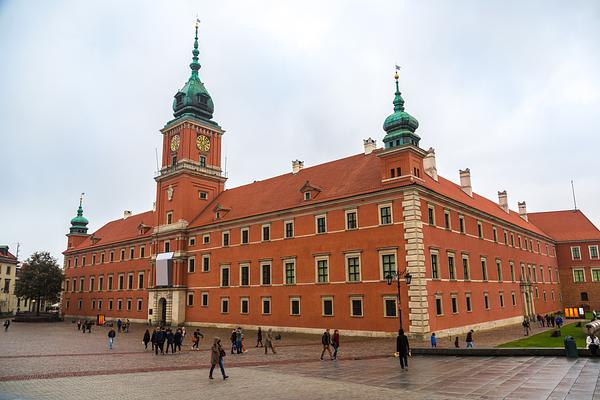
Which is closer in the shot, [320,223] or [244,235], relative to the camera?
[320,223]

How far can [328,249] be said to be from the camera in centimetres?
3469

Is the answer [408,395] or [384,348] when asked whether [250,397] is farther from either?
[384,348]

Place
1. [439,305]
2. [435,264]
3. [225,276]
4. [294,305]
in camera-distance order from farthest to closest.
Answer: [225,276] < [294,305] < [435,264] < [439,305]

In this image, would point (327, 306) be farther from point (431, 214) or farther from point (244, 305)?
point (431, 214)

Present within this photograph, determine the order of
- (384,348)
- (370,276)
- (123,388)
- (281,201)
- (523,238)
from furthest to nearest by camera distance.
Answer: (523,238)
(281,201)
(370,276)
(384,348)
(123,388)

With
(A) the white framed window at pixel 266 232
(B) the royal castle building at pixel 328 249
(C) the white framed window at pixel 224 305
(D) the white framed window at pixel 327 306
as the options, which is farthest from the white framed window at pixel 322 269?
(C) the white framed window at pixel 224 305

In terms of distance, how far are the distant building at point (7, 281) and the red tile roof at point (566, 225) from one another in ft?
288

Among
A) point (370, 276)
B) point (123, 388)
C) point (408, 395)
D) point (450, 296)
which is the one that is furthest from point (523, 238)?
point (123, 388)

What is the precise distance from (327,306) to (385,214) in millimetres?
8309

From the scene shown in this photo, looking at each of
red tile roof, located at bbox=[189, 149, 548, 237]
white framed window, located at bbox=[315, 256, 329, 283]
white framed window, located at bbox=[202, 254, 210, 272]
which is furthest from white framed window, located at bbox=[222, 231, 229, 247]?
white framed window, located at bbox=[315, 256, 329, 283]

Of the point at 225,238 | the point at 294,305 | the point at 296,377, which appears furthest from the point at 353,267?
the point at 296,377

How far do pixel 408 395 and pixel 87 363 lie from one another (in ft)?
49.6

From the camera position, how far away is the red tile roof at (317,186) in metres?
35.2

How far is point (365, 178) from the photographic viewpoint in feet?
116
